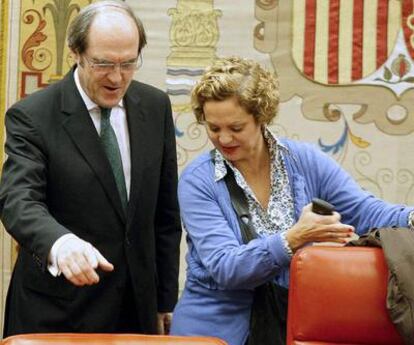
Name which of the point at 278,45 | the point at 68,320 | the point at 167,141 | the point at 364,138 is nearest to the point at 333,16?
the point at 278,45

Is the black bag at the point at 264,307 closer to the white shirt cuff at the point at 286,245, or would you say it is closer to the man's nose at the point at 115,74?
the white shirt cuff at the point at 286,245

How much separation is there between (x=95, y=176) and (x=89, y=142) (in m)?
0.09

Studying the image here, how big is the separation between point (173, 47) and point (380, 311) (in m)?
1.78

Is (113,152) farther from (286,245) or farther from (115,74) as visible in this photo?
(286,245)

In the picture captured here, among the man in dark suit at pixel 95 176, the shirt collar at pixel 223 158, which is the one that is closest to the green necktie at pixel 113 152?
the man in dark suit at pixel 95 176

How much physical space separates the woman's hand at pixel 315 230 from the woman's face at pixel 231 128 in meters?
0.25

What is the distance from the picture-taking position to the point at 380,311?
1.82m

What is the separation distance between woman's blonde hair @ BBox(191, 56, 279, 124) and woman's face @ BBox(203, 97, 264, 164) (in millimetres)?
14

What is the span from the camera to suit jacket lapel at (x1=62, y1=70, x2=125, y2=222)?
2250 mm

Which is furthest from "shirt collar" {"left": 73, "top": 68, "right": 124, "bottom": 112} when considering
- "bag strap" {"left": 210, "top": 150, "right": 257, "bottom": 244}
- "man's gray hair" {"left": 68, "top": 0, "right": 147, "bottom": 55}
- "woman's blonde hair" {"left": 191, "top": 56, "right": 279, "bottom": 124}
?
"bag strap" {"left": 210, "top": 150, "right": 257, "bottom": 244}

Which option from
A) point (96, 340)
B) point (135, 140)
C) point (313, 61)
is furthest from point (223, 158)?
point (313, 61)

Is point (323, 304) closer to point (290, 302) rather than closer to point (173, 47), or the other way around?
point (290, 302)

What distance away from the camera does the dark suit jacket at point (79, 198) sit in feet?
7.22

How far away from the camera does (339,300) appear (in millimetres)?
1831
